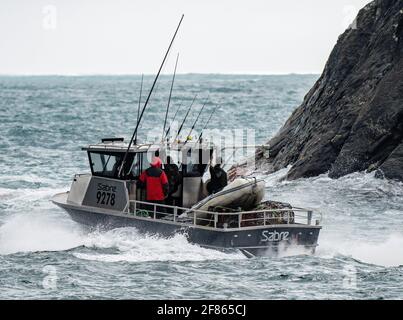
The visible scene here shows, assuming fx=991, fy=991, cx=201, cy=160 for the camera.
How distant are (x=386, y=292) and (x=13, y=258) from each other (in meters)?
9.25

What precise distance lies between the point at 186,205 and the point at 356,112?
1066 centimetres

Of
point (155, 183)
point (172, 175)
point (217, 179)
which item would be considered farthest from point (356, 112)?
point (155, 183)

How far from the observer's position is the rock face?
3297cm

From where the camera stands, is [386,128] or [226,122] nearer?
[386,128]

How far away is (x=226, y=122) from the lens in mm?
74562

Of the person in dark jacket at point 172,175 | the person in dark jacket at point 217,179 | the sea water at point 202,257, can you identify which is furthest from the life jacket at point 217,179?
the sea water at point 202,257

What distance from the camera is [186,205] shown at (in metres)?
26.1

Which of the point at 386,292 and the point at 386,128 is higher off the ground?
the point at 386,128

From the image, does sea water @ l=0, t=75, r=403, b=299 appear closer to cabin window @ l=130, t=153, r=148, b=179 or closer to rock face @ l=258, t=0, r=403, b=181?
rock face @ l=258, t=0, r=403, b=181

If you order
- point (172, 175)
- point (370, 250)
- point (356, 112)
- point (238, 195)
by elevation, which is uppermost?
point (356, 112)

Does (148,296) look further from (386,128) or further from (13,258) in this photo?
(386,128)

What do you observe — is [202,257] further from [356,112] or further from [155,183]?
[356,112]
